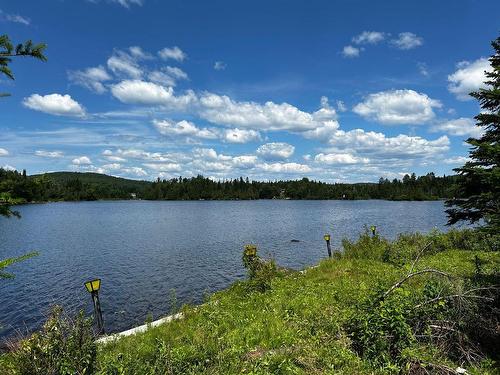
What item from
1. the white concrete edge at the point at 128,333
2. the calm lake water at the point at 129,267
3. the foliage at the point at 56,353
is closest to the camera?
the foliage at the point at 56,353

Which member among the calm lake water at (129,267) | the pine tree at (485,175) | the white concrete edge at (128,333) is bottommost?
the calm lake water at (129,267)

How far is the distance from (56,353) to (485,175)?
1108 centimetres

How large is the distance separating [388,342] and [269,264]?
32.1 feet

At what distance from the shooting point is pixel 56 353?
20.5ft

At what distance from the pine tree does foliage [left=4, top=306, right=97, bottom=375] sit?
395 inches

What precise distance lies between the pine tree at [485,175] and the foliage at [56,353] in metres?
10.0

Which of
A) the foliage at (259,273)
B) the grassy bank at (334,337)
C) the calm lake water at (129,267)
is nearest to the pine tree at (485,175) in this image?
the grassy bank at (334,337)

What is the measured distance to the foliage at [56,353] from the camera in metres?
6.13

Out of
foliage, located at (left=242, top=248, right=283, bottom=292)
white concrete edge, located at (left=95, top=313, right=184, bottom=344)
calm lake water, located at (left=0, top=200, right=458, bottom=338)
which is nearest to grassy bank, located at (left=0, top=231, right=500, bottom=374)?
white concrete edge, located at (left=95, top=313, right=184, bottom=344)

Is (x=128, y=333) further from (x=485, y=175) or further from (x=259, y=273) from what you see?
(x=485, y=175)

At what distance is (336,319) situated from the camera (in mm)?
9742

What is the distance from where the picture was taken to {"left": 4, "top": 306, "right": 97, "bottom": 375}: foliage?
6.13 metres

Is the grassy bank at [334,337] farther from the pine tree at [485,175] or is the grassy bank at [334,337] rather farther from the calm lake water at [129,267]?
the calm lake water at [129,267]

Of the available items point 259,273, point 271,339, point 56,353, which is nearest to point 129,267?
point 259,273
